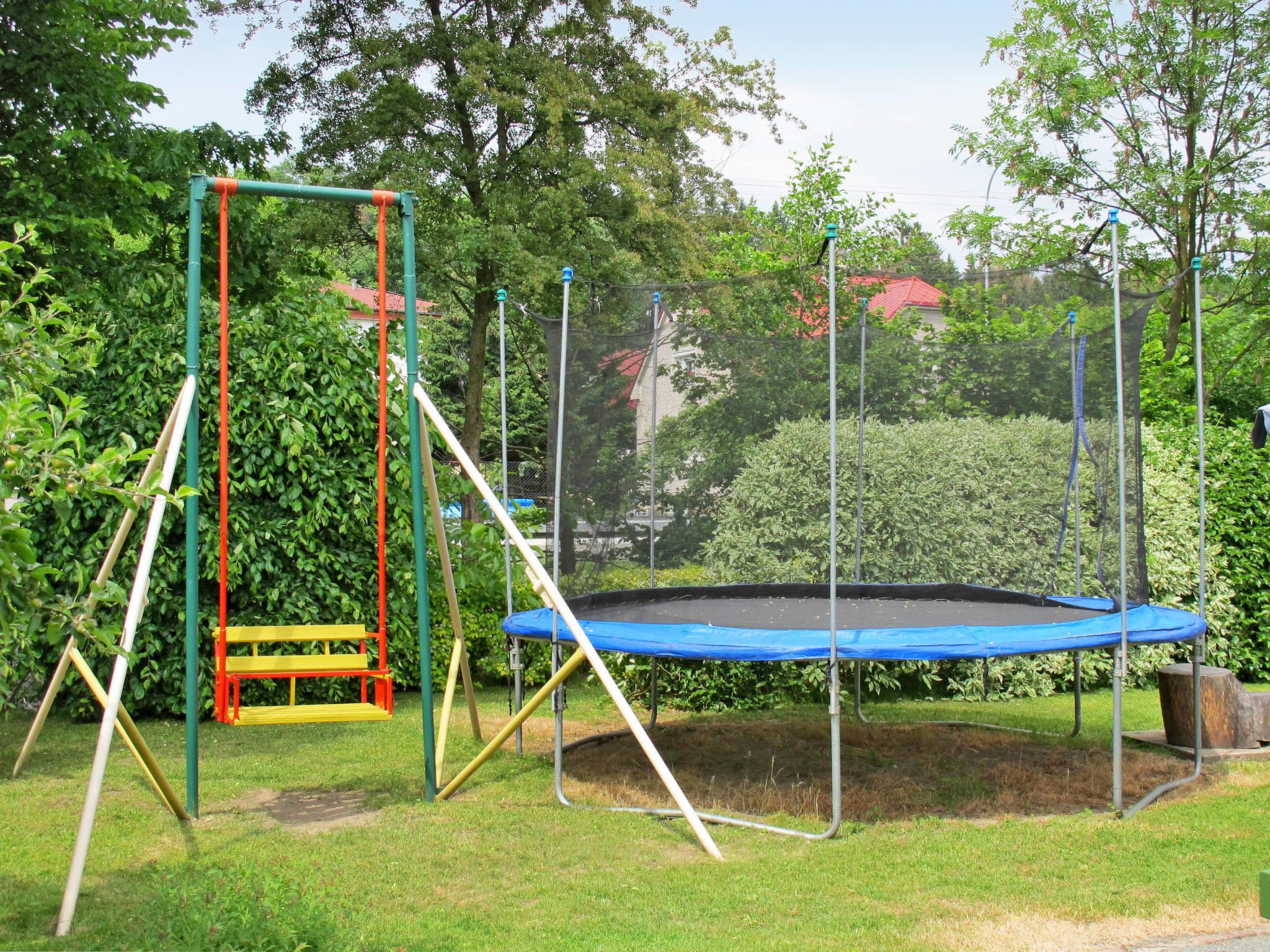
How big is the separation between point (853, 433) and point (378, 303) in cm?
257

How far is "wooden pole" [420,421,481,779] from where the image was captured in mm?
4363

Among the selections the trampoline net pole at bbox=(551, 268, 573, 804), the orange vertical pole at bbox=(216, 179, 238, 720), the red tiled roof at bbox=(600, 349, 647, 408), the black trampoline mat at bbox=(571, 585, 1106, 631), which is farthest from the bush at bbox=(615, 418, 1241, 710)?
the orange vertical pole at bbox=(216, 179, 238, 720)

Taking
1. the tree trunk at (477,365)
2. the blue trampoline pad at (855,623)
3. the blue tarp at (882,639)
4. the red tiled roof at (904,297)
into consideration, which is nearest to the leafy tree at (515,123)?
the tree trunk at (477,365)

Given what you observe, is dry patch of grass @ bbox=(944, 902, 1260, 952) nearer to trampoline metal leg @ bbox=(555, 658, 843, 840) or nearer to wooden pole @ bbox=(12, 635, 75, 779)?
trampoline metal leg @ bbox=(555, 658, 843, 840)

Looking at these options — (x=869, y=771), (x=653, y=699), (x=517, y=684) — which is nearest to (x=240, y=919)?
(x=517, y=684)

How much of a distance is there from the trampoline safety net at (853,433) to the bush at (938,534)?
13 millimetres

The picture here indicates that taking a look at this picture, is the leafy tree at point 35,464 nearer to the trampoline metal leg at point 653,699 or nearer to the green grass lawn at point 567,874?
the green grass lawn at point 567,874

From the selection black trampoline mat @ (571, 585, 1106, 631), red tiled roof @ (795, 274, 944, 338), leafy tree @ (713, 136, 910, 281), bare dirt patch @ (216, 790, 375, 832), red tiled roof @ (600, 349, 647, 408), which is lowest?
bare dirt patch @ (216, 790, 375, 832)

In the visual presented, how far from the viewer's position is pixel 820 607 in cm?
555

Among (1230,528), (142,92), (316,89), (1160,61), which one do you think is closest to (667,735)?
(1230,528)

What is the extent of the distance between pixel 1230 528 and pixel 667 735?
3779mm

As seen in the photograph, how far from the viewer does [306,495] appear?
5.86 m

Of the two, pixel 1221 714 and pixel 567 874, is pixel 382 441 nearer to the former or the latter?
pixel 567 874

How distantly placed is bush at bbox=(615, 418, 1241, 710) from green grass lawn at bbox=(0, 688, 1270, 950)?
146 centimetres
